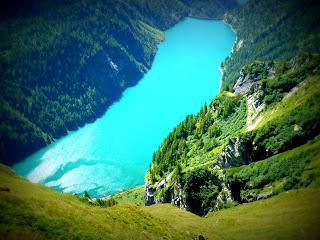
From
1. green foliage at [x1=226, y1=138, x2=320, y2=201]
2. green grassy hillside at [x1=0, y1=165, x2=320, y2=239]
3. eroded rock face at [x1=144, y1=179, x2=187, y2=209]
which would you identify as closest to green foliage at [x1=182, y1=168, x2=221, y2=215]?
eroded rock face at [x1=144, y1=179, x2=187, y2=209]

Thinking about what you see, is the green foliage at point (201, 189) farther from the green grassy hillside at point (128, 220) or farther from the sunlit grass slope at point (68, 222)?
the sunlit grass slope at point (68, 222)

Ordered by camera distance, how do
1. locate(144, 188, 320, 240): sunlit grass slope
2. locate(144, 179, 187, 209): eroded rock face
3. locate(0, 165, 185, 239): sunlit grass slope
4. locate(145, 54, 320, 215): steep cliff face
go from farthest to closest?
locate(144, 179, 187, 209): eroded rock face, locate(145, 54, 320, 215): steep cliff face, locate(144, 188, 320, 240): sunlit grass slope, locate(0, 165, 185, 239): sunlit grass slope

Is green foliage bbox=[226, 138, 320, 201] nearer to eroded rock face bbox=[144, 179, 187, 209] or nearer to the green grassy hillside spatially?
the green grassy hillside

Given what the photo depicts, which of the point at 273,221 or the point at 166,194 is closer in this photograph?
the point at 273,221

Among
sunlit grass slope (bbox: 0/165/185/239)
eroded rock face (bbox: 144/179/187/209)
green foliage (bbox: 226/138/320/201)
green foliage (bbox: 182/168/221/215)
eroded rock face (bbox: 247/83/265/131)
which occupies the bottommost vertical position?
sunlit grass slope (bbox: 0/165/185/239)

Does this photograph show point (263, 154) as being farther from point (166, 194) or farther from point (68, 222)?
point (68, 222)

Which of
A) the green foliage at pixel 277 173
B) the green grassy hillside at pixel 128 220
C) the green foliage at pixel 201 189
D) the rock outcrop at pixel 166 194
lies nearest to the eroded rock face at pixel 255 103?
the green foliage at pixel 201 189

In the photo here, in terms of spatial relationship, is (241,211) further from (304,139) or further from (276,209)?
(304,139)

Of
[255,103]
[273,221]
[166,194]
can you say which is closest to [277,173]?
[273,221]

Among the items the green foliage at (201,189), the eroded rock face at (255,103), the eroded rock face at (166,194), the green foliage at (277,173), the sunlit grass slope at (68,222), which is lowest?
the sunlit grass slope at (68,222)
